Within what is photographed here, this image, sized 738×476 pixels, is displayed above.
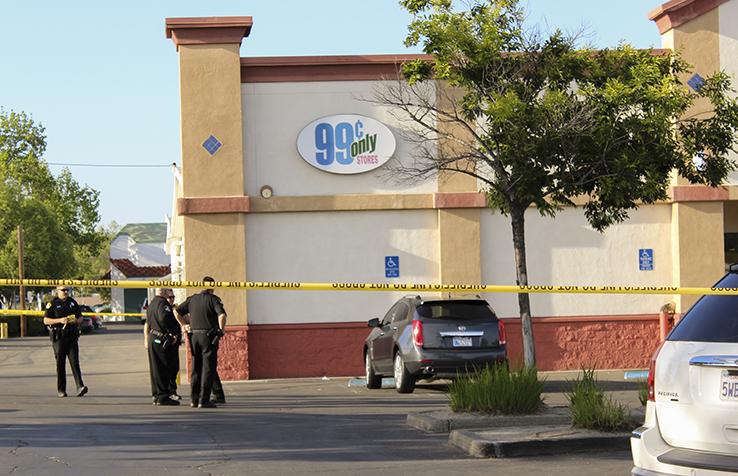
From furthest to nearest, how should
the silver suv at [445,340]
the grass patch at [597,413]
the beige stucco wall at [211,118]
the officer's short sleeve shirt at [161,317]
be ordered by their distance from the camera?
1. the beige stucco wall at [211,118]
2. the silver suv at [445,340]
3. the officer's short sleeve shirt at [161,317]
4. the grass patch at [597,413]

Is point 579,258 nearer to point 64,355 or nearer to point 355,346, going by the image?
point 355,346

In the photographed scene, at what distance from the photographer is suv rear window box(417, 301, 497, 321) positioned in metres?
18.5

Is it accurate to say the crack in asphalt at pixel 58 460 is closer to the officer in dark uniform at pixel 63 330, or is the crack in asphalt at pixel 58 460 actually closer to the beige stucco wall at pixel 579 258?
the officer in dark uniform at pixel 63 330

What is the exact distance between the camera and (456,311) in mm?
18562

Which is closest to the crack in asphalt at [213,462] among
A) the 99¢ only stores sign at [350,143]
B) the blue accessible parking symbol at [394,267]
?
the blue accessible parking symbol at [394,267]

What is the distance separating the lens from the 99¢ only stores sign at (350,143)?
23.0 meters

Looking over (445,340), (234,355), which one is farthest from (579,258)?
(234,355)

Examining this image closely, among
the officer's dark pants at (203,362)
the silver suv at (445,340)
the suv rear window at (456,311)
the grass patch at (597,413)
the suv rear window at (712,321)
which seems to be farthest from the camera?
the suv rear window at (456,311)

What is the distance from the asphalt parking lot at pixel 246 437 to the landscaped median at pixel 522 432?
18 cm

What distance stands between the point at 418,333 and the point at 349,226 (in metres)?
5.16

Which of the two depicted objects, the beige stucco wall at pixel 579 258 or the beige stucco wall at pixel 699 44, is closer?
the beige stucco wall at pixel 699 44

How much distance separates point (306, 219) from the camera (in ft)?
75.5

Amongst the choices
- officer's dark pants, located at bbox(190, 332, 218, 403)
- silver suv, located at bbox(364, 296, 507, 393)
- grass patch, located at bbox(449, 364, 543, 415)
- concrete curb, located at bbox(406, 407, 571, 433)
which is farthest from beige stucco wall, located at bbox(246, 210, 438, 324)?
concrete curb, located at bbox(406, 407, 571, 433)

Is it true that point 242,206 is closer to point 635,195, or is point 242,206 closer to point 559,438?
point 635,195
